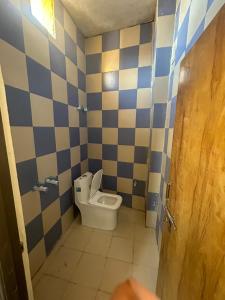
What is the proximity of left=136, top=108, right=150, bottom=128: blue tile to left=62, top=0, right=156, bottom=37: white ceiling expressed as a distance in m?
1.02

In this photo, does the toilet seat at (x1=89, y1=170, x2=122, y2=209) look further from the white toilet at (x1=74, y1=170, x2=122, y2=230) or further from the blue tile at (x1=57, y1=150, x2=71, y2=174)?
the blue tile at (x1=57, y1=150, x2=71, y2=174)

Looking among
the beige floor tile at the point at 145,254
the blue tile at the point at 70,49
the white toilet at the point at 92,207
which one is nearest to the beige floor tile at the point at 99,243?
the white toilet at the point at 92,207

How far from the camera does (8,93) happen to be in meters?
0.95

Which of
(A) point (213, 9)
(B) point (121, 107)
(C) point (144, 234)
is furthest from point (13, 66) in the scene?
(C) point (144, 234)

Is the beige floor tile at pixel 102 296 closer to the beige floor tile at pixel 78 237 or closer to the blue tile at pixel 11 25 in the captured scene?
the beige floor tile at pixel 78 237

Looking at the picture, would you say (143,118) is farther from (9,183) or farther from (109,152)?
(9,183)

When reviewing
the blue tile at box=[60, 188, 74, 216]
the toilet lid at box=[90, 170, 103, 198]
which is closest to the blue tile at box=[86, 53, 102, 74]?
the toilet lid at box=[90, 170, 103, 198]

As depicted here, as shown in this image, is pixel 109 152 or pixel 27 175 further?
pixel 109 152

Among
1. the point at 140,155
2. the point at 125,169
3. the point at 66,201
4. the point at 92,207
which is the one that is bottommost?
the point at 92,207

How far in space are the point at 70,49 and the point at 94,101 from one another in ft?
2.16

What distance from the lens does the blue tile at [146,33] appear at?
173 centimetres

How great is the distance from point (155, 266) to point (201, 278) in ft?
3.62

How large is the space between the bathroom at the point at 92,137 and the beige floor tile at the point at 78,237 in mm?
14

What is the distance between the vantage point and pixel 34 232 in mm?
1224
